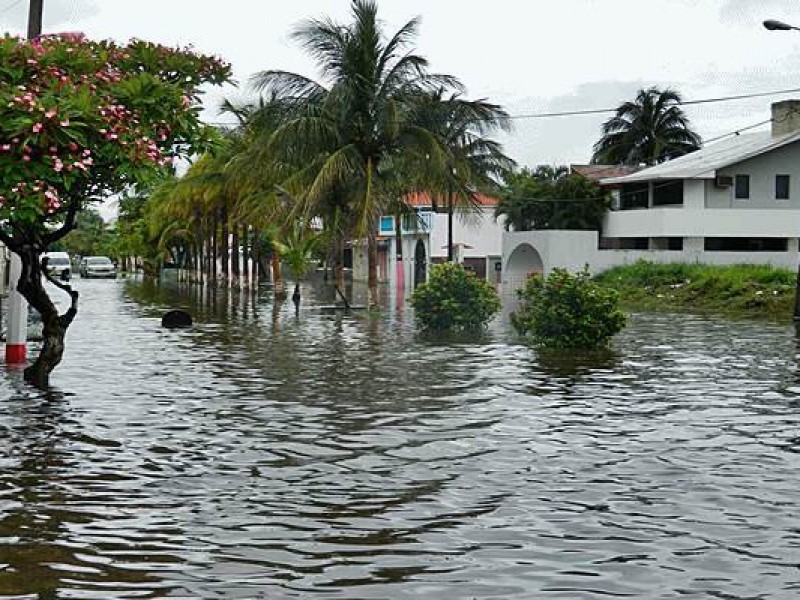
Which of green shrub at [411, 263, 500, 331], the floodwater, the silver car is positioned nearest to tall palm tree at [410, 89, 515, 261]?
green shrub at [411, 263, 500, 331]

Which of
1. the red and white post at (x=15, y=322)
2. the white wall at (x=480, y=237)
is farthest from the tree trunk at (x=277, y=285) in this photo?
the red and white post at (x=15, y=322)

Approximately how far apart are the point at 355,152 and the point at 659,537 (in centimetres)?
2634

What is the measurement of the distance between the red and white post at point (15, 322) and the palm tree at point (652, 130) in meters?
58.7

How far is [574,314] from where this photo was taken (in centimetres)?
2269

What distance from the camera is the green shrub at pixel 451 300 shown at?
28.1 meters

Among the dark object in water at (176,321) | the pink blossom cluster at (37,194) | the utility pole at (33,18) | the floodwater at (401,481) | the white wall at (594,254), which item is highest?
the utility pole at (33,18)

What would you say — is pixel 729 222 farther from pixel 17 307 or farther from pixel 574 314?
Result: pixel 17 307

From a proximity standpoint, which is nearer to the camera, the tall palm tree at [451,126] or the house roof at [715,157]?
the tall palm tree at [451,126]

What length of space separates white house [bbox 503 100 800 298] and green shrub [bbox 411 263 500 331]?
23.9 m

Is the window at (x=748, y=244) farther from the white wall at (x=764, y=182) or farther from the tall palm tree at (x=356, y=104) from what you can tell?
the tall palm tree at (x=356, y=104)

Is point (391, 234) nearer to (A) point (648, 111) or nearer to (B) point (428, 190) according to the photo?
(A) point (648, 111)

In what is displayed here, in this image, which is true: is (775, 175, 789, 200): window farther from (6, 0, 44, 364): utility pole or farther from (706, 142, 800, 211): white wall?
(6, 0, 44, 364): utility pole

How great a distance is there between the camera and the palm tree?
7438 cm

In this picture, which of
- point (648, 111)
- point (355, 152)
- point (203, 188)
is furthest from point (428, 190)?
point (648, 111)
